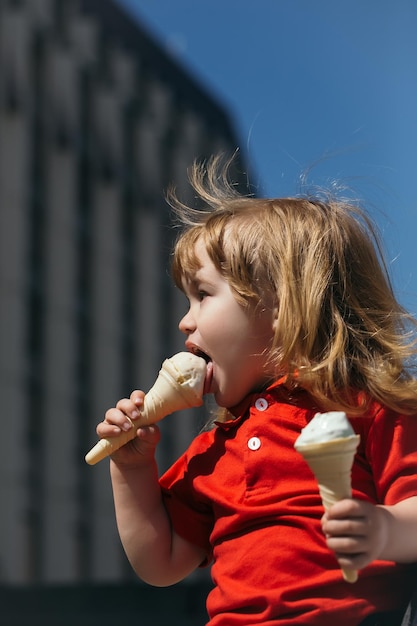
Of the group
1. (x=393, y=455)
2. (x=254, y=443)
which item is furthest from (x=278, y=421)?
(x=393, y=455)

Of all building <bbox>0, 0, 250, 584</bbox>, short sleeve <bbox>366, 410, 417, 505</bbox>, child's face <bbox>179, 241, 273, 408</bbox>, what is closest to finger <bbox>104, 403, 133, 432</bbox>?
child's face <bbox>179, 241, 273, 408</bbox>

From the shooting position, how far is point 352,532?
908 millimetres

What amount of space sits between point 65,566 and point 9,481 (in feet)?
6.23

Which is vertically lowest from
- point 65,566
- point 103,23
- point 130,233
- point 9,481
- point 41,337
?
point 65,566

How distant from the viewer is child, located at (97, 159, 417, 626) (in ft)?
3.52

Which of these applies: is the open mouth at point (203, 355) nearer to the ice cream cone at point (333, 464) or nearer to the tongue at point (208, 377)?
the tongue at point (208, 377)

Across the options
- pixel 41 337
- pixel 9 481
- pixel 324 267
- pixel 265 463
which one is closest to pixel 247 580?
pixel 265 463

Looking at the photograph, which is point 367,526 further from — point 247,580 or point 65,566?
point 65,566

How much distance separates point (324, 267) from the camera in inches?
48.4

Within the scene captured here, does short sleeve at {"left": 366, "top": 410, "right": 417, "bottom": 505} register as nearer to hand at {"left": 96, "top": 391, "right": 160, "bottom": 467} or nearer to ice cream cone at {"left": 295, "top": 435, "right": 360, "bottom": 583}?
ice cream cone at {"left": 295, "top": 435, "right": 360, "bottom": 583}

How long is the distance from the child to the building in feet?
44.2

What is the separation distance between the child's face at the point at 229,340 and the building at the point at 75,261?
44.3 feet

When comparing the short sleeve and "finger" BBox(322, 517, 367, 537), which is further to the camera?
the short sleeve

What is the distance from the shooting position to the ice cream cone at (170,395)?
119 centimetres
